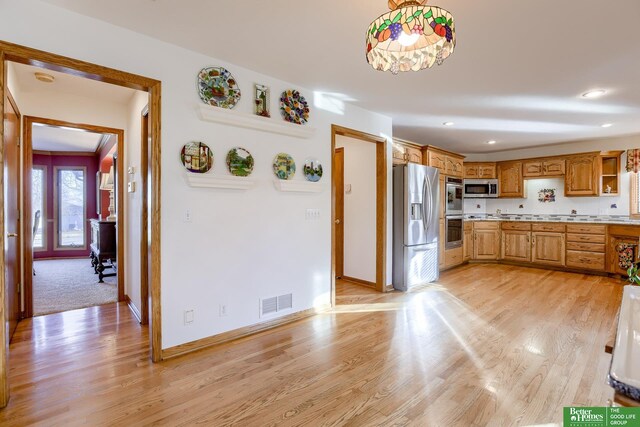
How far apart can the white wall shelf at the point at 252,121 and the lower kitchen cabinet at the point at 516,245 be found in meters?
5.13

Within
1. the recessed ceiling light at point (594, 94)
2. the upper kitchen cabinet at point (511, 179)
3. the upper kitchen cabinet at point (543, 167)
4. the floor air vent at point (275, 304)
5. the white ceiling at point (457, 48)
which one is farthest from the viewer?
the upper kitchen cabinet at point (511, 179)

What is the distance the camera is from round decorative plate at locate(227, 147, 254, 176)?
275 centimetres

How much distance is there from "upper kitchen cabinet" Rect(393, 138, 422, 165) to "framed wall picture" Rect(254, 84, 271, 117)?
2.22m

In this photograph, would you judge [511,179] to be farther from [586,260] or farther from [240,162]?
[240,162]

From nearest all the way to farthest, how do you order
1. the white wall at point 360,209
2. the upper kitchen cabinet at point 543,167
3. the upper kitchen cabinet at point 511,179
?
1. the white wall at point 360,209
2. the upper kitchen cabinet at point 543,167
3. the upper kitchen cabinet at point 511,179

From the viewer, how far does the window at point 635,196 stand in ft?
17.4

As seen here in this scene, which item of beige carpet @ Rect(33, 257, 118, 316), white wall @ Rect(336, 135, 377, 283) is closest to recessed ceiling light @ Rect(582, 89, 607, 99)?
white wall @ Rect(336, 135, 377, 283)

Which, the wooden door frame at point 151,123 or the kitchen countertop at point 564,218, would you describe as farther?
the kitchen countertop at point 564,218

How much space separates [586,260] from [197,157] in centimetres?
648

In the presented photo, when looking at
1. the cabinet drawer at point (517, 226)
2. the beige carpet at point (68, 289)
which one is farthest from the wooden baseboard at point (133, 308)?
the cabinet drawer at point (517, 226)

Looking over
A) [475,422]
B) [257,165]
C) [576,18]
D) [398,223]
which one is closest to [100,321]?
[257,165]

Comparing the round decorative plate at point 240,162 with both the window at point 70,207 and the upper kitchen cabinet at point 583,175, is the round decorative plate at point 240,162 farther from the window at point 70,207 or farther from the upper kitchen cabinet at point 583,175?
the window at point 70,207

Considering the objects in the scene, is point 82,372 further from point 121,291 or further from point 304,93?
point 304,93

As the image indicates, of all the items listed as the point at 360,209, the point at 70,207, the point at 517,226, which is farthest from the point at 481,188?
the point at 70,207
